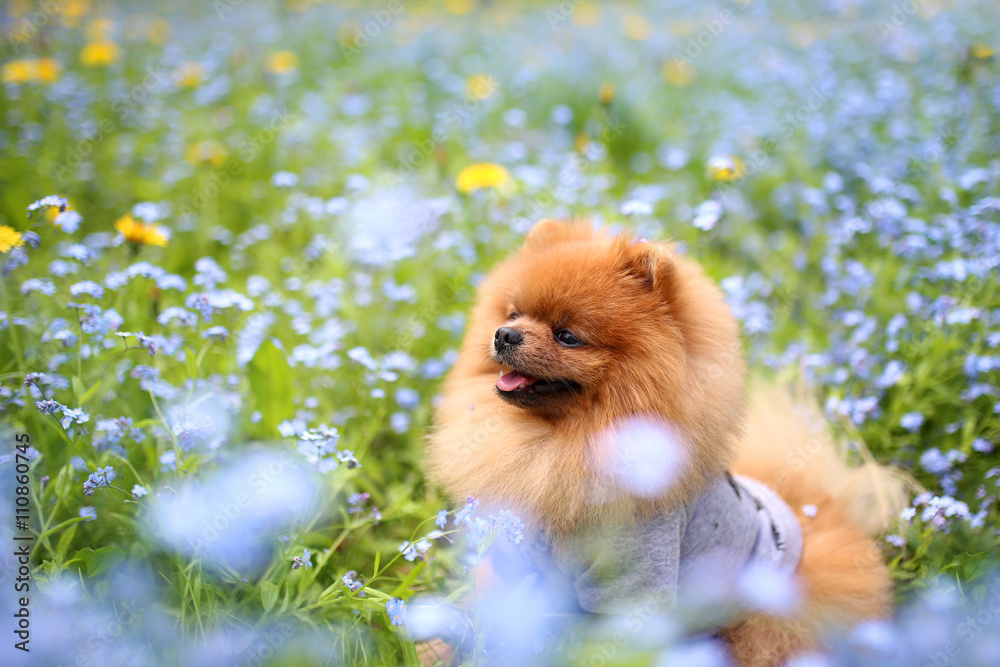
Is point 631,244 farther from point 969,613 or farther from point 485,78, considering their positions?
point 485,78

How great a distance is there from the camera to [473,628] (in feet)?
5.46

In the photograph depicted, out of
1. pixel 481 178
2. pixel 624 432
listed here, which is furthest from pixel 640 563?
pixel 481 178

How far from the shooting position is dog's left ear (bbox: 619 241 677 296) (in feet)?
5.38

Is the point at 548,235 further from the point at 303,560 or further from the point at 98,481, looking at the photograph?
the point at 98,481

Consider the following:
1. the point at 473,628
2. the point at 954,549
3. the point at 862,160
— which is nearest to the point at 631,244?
the point at 473,628

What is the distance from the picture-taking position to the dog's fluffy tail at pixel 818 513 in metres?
1.89

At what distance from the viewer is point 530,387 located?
1.73 metres

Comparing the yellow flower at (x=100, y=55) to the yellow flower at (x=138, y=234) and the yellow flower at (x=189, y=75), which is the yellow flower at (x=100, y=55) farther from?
the yellow flower at (x=138, y=234)

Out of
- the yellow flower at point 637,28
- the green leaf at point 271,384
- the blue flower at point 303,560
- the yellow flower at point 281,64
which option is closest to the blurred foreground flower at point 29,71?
the yellow flower at point 281,64

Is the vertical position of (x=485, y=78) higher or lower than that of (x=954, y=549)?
higher

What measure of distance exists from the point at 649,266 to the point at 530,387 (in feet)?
1.49

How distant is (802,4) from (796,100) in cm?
449

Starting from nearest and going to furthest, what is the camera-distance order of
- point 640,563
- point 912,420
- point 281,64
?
point 640,563
point 912,420
point 281,64

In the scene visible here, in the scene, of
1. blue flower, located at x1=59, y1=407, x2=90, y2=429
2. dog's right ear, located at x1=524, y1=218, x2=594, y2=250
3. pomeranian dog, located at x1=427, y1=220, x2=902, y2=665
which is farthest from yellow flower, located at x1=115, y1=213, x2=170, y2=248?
dog's right ear, located at x1=524, y1=218, x2=594, y2=250
